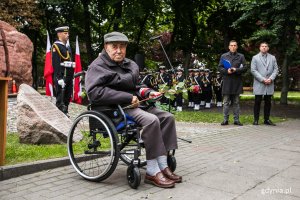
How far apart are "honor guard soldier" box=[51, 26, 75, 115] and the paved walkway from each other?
3666 millimetres

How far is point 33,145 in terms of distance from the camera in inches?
249

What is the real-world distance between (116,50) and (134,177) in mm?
1506

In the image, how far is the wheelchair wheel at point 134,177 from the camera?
4.14 meters

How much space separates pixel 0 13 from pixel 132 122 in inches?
660

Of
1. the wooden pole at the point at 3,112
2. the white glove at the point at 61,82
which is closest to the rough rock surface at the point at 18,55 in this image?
the white glove at the point at 61,82

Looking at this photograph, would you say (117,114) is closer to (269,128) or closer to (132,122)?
(132,122)

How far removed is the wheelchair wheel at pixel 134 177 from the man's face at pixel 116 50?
1306 mm

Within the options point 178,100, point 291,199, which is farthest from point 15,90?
point 291,199

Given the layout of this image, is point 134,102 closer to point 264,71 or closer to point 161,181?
point 161,181

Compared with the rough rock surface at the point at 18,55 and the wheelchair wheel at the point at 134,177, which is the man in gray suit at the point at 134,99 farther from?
the rough rock surface at the point at 18,55

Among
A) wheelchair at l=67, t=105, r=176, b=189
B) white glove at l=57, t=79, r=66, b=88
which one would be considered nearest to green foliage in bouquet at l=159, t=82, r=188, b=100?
wheelchair at l=67, t=105, r=176, b=189

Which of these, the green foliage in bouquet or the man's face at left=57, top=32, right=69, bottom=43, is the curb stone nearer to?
the green foliage in bouquet

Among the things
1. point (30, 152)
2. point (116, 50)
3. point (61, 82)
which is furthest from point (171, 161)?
point (61, 82)

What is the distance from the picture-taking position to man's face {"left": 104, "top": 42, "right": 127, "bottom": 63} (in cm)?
469
